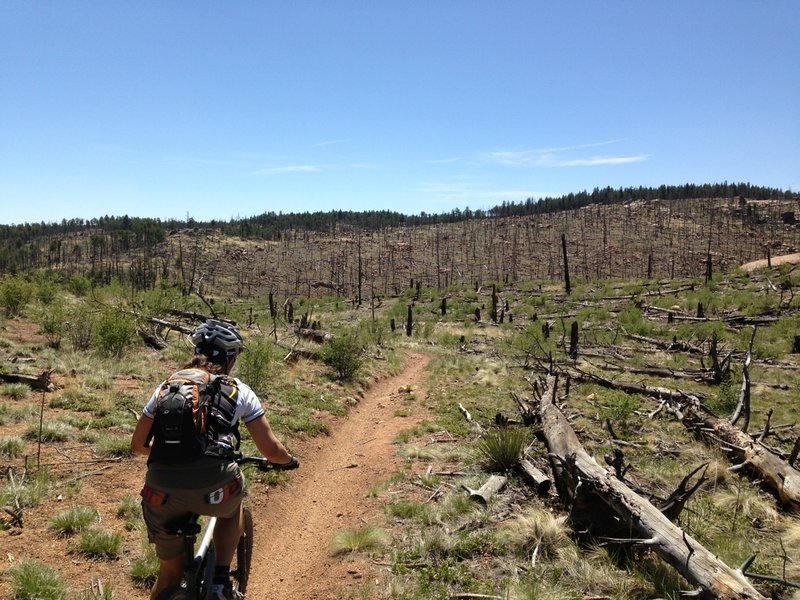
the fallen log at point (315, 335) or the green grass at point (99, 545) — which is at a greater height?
the green grass at point (99, 545)

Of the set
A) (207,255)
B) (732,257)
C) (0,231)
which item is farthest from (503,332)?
(0,231)

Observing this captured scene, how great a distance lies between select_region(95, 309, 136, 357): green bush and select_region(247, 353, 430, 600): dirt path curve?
24.0 feet

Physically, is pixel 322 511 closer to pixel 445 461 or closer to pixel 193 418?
pixel 445 461

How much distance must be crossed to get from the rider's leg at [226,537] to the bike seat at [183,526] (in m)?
0.35

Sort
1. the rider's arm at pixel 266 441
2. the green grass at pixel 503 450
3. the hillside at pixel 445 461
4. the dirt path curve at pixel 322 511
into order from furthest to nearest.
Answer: the green grass at pixel 503 450 → the dirt path curve at pixel 322 511 → the hillside at pixel 445 461 → the rider's arm at pixel 266 441

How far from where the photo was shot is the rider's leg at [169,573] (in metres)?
3.28

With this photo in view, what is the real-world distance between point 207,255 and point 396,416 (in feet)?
404

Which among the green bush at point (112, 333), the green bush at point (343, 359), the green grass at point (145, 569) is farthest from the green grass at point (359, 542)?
the green bush at point (112, 333)

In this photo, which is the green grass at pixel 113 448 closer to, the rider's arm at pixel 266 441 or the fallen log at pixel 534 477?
the rider's arm at pixel 266 441

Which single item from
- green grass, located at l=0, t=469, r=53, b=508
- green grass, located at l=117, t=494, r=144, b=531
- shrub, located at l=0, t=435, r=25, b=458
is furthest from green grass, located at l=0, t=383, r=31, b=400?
green grass, located at l=117, t=494, r=144, b=531

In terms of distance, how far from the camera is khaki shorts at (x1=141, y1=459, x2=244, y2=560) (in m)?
3.08

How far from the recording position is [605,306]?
37.3 metres

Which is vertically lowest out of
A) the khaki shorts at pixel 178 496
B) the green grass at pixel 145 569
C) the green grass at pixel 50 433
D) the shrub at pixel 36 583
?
the green grass at pixel 145 569

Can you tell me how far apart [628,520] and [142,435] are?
480 cm
